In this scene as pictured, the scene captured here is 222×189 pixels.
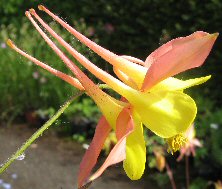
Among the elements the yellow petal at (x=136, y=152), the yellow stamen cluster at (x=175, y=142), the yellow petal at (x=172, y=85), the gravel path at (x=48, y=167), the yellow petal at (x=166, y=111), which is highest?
the yellow petal at (x=172, y=85)

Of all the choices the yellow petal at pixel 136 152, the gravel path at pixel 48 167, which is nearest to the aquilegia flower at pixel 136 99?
the yellow petal at pixel 136 152

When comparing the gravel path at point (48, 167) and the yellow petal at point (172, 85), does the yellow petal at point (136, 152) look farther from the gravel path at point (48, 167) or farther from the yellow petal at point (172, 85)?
the gravel path at point (48, 167)

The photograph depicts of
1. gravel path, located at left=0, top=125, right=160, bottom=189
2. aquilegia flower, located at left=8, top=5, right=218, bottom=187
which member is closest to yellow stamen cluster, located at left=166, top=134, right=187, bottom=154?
aquilegia flower, located at left=8, top=5, right=218, bottom=187

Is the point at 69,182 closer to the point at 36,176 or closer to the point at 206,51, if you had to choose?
the point at 36,176

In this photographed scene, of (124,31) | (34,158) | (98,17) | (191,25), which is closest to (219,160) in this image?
(34,158)

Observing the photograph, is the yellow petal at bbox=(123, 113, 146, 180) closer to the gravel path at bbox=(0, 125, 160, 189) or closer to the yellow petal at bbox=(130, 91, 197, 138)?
the yellow petal at bbox=(130, 91, 197, 138)

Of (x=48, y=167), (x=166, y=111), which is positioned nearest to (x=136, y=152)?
(x=166, y=111)

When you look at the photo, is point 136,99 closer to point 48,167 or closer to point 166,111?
point 166,111

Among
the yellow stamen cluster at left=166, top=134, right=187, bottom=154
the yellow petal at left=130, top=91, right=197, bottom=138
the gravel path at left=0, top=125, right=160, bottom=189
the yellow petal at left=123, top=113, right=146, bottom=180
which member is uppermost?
the yellow petal at left=130, top=91, right=197, bottom=138
